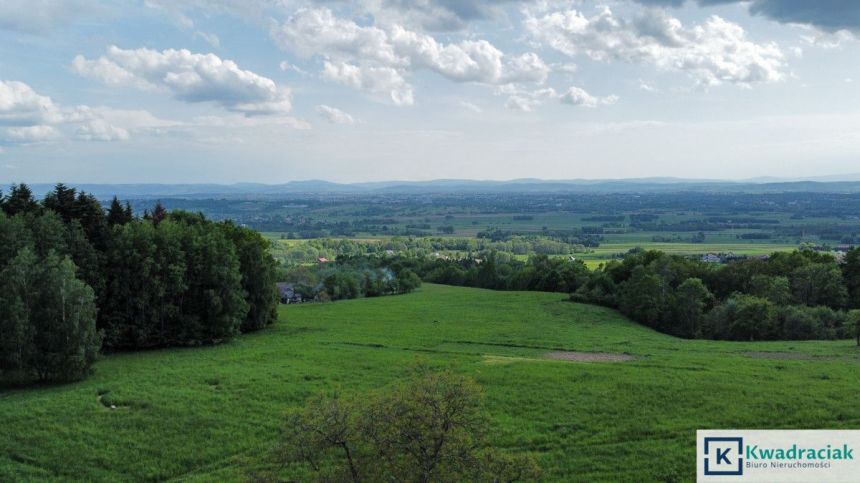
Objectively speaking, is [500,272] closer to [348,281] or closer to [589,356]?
[348,281]

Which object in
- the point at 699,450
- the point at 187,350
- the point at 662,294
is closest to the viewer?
the point at 699,450

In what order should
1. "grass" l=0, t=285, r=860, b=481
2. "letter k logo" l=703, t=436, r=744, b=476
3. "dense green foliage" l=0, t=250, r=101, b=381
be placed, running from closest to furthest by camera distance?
"letter k logo" l=703, t=436, r=744, b=476 < "grass" l=0, t=285, r=860, b=481 < "dense green foliage" l=0, t=250, r=101, b=381

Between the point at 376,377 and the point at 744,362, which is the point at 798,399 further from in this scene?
the point at 376,377

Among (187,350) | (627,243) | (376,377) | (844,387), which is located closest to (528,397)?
(376,377)

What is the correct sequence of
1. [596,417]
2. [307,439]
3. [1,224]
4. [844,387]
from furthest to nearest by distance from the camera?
[1,224]
[844,387]
[596,417]
[307,439]

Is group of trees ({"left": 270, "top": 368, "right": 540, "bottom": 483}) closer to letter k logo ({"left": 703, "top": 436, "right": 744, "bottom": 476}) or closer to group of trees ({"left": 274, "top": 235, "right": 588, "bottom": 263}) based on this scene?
letter k logo ({"left": 703, "top": 436, "right": 744, "bottom": 476})

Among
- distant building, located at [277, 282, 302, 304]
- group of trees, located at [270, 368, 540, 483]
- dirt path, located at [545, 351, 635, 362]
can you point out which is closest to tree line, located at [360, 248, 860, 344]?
dirt path, located at [545, 351, 635, 362]
